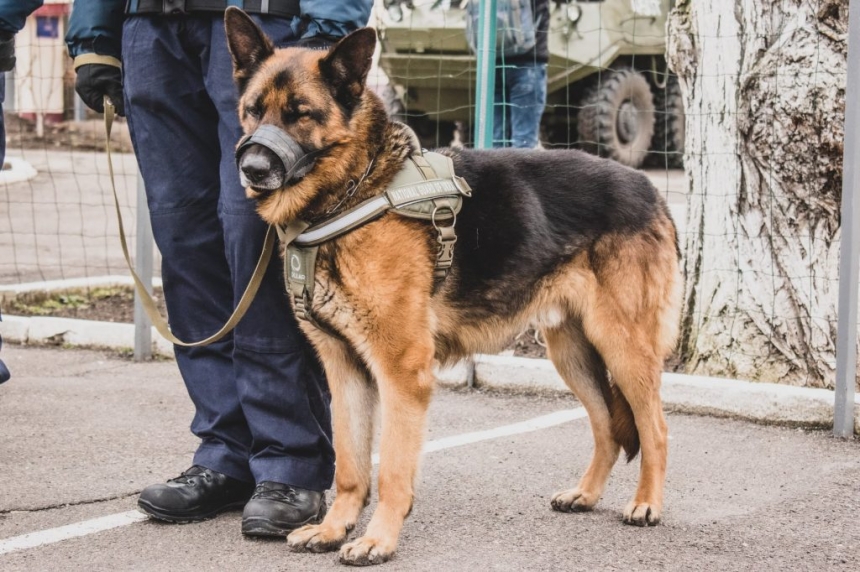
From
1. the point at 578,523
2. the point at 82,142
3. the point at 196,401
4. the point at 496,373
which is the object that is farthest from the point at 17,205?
the point at 578,523

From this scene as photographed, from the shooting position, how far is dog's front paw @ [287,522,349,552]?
133 inches

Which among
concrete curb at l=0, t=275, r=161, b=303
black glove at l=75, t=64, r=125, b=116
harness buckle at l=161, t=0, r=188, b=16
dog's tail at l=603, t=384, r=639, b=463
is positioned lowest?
concrete curb at l=0, t=275, r=161, b=303

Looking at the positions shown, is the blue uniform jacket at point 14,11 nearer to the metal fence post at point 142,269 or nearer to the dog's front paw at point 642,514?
the metal fence post at point 142,269

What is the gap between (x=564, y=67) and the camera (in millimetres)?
13156

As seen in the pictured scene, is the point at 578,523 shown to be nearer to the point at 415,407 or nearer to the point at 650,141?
the point at 415,407

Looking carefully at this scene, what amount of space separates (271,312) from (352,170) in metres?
0.56

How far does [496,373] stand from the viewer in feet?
19.0

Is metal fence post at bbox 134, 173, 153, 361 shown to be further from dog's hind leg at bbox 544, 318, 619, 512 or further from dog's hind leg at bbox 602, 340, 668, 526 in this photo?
dog's hind leg at bbox 602, 340, 668, 526

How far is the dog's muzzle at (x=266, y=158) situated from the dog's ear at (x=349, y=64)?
0.77 feet

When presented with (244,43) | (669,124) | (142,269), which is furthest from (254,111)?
(669,124)

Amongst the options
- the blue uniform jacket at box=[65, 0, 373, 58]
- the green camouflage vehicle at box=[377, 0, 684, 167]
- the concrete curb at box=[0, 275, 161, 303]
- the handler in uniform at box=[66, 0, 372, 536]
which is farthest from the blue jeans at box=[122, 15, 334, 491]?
the green camouflage vehicle at box=[377, 0, 684, 167]

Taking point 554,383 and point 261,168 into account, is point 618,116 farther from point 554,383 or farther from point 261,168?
point 261,168

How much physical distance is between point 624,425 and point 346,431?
38.8 inches

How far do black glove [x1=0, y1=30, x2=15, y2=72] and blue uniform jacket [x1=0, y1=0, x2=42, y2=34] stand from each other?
3.7 inches
